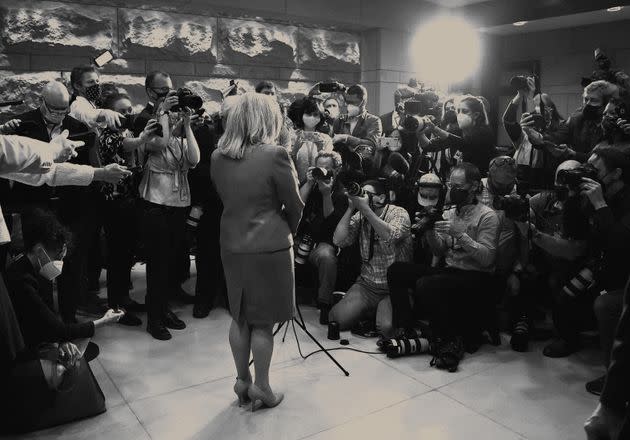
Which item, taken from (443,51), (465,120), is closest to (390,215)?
(465,120)

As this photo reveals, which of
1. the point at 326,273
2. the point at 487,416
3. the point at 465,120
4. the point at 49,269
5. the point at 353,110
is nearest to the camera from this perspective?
the point at 49,269

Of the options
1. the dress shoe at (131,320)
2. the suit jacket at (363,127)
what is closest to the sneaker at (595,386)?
the suit jacket at (363,127)

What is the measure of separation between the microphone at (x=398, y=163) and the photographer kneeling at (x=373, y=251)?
1.50 ft

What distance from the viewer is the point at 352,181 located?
11.1 feet

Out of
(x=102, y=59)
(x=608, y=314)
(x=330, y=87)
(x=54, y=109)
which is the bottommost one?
(x=608, y=314)

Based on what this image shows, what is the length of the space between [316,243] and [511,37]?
6.08m

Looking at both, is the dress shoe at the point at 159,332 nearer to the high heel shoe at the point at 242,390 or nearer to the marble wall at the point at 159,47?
the high heel shoe at the point at 242,390

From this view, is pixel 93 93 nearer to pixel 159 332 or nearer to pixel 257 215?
pixel 159 332

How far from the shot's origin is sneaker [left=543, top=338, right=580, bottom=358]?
3.29 m

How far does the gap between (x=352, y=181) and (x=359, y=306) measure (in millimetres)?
880

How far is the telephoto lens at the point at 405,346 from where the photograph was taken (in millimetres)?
3242

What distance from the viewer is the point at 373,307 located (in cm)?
376

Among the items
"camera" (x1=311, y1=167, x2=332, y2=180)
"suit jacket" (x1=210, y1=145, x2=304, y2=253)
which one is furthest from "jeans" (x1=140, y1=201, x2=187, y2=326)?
"suit jacket" (x1=210, y1=145, x2=304, y2=253)

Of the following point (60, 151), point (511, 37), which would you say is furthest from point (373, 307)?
point (511, 37)
